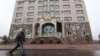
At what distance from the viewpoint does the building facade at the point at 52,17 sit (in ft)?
215

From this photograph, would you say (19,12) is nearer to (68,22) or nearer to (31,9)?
(31,9)

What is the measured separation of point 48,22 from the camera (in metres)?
64.6

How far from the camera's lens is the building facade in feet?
215

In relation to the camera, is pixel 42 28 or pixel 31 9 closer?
pixel 42 28

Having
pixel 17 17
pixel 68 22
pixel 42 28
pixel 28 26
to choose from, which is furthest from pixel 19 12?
pixel 68 22

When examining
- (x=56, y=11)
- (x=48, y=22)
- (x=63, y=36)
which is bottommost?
(x=63, y=36)

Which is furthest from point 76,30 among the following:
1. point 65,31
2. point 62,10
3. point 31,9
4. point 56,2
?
point 31,9

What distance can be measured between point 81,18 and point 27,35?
20651 mm

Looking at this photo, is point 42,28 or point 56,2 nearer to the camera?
point 42,28

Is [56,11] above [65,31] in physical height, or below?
above

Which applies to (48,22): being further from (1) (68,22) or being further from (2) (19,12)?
(2) (19,12)

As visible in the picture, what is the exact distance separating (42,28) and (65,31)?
8955 mm

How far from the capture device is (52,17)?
65188 millimetres

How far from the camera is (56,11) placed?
235 feet
